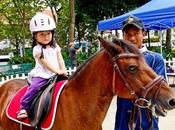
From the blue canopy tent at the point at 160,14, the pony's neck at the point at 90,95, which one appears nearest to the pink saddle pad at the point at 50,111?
the pony's neck at the point at 90,95

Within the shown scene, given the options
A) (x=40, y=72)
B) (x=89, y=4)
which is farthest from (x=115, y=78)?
(x=89, y=4)

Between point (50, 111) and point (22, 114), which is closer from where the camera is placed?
point (50, 111)

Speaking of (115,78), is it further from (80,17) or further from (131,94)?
(80,17)

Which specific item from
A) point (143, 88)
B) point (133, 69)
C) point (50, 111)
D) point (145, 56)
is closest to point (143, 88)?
point (143, 88)

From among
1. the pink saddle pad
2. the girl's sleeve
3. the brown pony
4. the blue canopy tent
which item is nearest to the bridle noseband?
the brown pony

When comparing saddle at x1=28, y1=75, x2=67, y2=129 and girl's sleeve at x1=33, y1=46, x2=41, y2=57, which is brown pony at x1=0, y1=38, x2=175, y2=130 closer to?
saddle at x1=28, y1=75, x2=67, y2=129

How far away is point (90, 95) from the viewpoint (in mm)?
3496

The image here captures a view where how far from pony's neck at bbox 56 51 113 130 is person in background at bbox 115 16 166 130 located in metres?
0.29

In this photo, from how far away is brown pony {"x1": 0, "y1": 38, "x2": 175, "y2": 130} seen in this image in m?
2.95

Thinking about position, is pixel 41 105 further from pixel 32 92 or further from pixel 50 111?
pixel 32 92

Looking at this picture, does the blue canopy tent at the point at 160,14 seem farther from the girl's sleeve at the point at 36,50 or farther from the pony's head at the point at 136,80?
the pony's head at the point at 136,80

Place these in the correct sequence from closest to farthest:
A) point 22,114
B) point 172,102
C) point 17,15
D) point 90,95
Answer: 1. point 172,102
2. point 90,95
3. point 22,114
4. point 17,15

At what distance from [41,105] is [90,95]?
1.79ft

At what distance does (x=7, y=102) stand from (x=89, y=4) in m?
21.1
